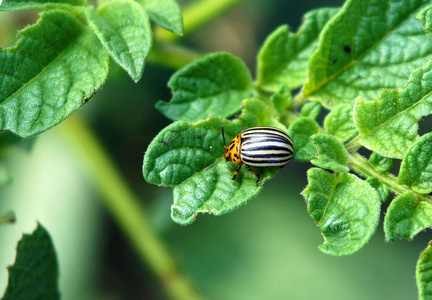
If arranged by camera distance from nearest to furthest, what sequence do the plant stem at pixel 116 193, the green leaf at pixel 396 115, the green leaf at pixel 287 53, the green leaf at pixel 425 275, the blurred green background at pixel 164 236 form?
the green leaf at pixel 425 275 < the green leaf at pixel 396 115 < the green leaf at pixel 287 53 < the plant stem at pixel 116 193 < the blurred green background at pixel 164 236

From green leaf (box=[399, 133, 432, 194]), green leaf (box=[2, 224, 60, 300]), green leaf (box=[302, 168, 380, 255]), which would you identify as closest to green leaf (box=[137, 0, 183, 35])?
green leaf (box=[302, 168, 380, 255])

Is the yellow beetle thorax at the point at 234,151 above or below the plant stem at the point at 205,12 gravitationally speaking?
above

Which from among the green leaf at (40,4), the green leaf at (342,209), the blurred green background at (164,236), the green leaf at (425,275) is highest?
the green leaf at (40,4)

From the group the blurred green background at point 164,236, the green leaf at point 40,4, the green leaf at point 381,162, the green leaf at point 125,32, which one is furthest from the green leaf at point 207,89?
the blurred green background at point 164,236

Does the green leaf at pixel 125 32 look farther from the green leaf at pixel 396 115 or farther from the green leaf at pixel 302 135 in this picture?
the green leaf at pixel 396 115

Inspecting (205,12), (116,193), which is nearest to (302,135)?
(205,12)

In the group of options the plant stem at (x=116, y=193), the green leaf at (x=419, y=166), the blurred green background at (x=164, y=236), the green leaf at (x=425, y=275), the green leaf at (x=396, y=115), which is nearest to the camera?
the green leaf at (x=425, y=275)

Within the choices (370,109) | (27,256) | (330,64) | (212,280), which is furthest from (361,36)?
(212,280)

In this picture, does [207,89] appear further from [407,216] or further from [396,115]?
[407,216]
